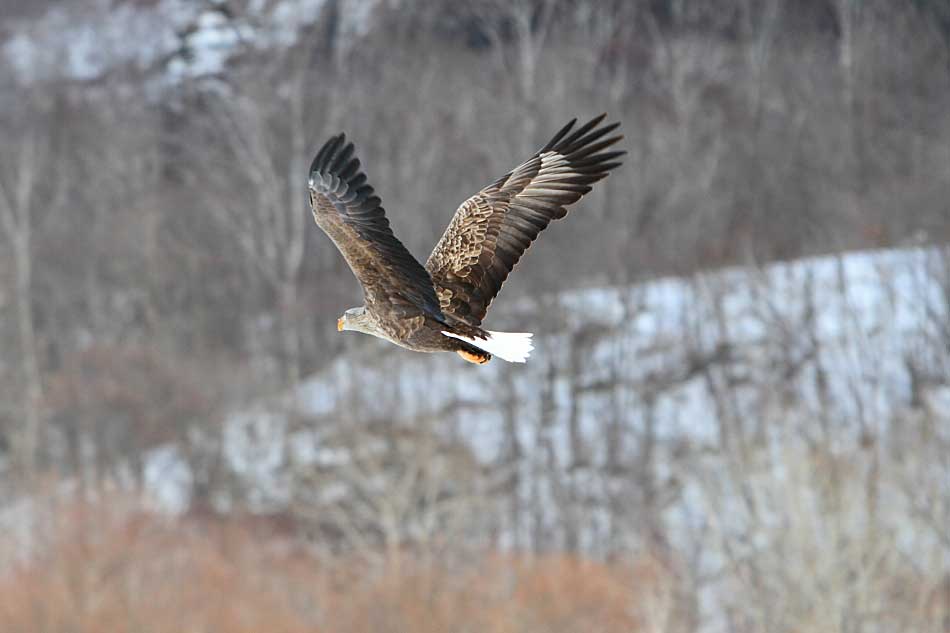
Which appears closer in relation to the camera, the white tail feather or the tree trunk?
the white tail feather

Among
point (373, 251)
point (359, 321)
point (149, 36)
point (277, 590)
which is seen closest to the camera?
point (373, 251)

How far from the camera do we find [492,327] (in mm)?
30625

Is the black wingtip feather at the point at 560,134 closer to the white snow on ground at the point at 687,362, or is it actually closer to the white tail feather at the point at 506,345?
the white tail feather at the point at 506,345

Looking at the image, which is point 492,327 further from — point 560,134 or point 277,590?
point 560,134

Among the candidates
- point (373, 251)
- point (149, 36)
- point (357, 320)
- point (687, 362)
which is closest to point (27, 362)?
point (149, 36)

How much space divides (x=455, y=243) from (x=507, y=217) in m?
0.36

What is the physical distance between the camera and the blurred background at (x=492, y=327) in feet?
87.9

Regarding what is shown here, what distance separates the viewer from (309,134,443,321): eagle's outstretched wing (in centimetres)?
851

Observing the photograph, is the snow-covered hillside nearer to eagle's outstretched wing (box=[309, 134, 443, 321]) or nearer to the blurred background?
the blurred background

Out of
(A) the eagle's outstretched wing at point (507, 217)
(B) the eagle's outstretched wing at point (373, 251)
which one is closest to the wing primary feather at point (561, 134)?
(A) the eagle's outstretched wing at point (507, 217)

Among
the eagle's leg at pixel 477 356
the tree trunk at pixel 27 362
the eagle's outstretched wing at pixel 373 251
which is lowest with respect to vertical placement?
the eagle's leg at pixel 477 356

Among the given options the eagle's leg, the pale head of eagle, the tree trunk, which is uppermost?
the tree trunk

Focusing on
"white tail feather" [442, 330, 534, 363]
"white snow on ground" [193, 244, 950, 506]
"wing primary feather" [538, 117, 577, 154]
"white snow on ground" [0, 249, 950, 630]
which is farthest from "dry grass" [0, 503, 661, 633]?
"white tail feather" [442, 330, 534, 363]

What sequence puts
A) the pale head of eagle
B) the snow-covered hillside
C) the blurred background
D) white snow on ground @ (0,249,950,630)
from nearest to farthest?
the pale head of eagle
the blurred background
white snow on ground @ (0,249,950,630)
the snow-covered hillside
